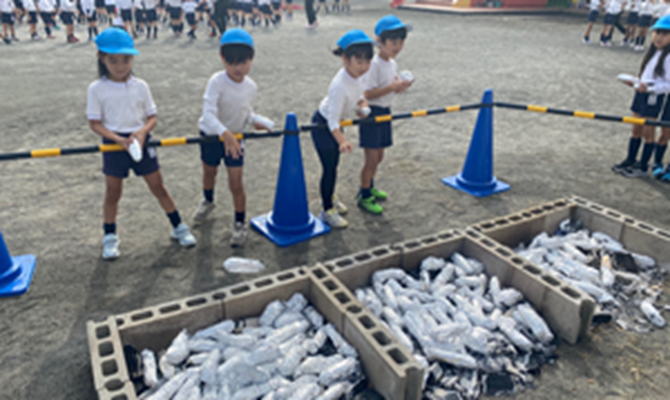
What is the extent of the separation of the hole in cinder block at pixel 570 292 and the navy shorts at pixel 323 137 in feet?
7.15

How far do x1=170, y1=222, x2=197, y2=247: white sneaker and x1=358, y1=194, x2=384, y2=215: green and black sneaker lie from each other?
170cm

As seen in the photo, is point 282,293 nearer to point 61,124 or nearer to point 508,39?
point 61,124

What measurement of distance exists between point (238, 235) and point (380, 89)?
1883 millimetres

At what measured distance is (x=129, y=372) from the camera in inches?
98.3

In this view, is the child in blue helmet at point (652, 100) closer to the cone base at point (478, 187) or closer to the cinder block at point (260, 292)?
the cone base at point (478, 187)

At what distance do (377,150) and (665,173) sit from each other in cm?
356

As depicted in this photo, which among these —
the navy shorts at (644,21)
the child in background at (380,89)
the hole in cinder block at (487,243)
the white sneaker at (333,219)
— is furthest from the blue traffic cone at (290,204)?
the navy shorts at (644,21)

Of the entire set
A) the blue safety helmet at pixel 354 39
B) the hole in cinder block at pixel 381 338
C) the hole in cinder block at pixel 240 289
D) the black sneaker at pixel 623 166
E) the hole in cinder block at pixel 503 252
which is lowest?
the hole in cinder block at pixel 240 289

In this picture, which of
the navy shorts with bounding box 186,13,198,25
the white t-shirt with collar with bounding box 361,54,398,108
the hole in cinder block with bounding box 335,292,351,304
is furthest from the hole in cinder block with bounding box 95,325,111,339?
the navy shorts with bounding box 186,13,198,25

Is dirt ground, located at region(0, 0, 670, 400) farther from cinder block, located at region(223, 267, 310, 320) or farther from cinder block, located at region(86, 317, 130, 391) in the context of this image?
cinder block, located at region(223, 267, 310, 320)

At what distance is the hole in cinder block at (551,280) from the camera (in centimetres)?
307

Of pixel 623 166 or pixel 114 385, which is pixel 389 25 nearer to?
pixel 114 385

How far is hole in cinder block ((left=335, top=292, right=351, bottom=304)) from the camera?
113 inches

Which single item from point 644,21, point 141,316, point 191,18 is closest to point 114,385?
point 141,316
